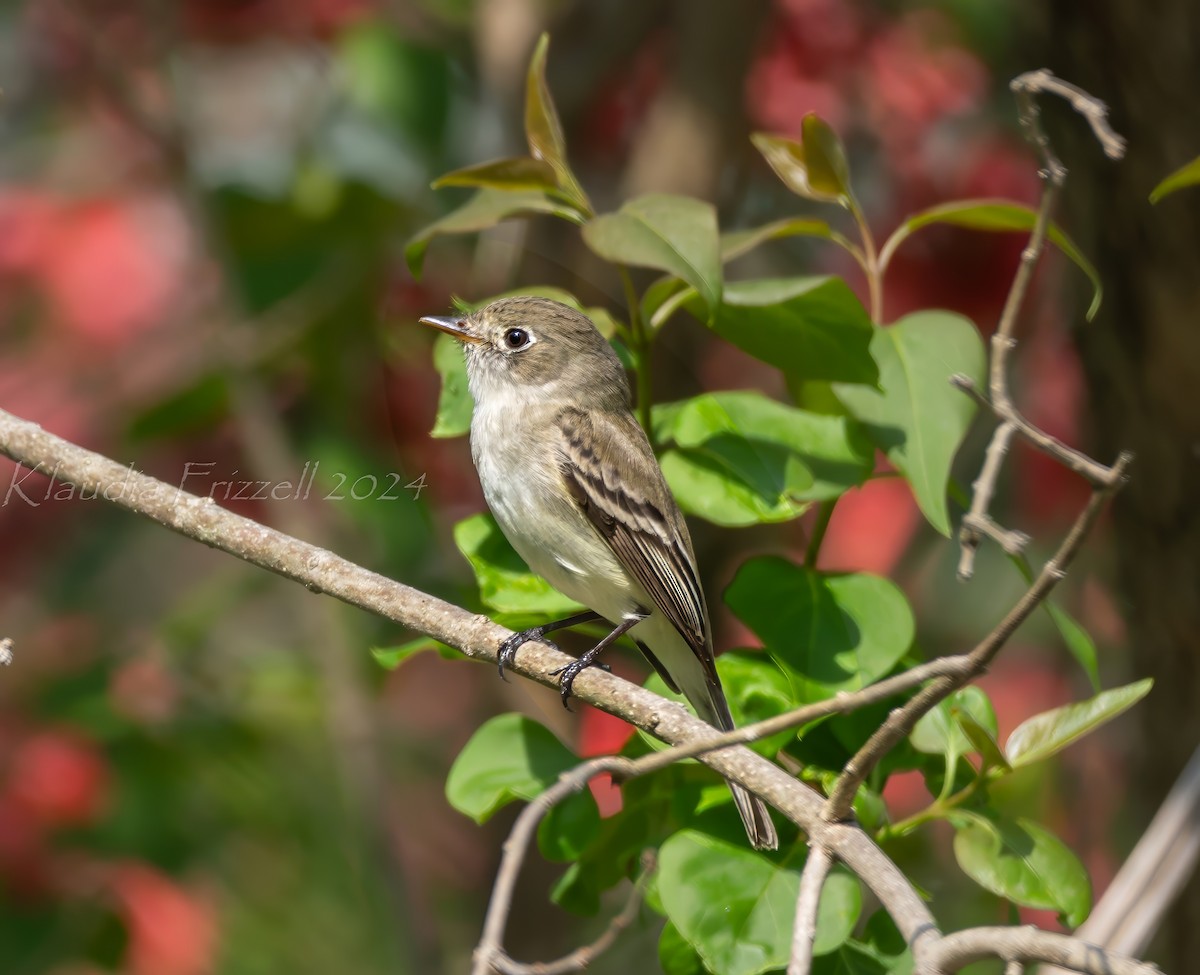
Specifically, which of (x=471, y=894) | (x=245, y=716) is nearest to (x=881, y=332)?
(x=245, y=716)

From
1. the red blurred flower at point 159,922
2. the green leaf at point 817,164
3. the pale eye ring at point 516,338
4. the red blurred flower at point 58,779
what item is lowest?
the red blurred flower at point 159,922

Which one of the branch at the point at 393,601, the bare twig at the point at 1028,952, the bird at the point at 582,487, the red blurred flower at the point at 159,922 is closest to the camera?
the bare twig at the point at 1028,952

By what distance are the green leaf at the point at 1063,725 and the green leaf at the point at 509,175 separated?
1.24 meters

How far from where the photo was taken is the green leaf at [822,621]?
226cm

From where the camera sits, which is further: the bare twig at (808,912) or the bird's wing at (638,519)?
the bird's wing at (638,519)

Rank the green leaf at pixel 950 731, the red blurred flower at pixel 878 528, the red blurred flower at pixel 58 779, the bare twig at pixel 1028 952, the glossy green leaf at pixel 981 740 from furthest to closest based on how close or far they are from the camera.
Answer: the red blurred flower at pixel 878 528 < the red blurred flower at pixel 58 779 < the green leaf at pixel 950 731 < the glossy green leaf at pixel 981 740 < the bare twig at pixel 1028 952

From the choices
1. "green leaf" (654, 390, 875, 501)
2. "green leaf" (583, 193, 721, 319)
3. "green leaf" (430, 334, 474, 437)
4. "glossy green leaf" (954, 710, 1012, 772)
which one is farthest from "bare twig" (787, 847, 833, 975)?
"green leaf" (430, 334, 474, 437)

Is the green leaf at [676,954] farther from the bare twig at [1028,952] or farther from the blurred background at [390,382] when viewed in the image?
the blurred background at [390,382]

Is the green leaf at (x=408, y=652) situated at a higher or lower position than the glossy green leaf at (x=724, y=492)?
lower

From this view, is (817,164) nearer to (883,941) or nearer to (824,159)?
(824,159)

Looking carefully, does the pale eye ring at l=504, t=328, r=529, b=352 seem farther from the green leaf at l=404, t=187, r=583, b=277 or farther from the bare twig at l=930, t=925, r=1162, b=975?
the bare twig at l=930, t=925, r=1162, b=975

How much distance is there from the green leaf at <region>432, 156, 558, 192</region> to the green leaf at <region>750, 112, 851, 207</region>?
440mm

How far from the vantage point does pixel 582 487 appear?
3115 mm

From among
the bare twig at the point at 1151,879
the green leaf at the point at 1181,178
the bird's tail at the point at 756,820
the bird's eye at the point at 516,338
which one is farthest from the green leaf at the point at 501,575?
the green leaf at the point at 1181,178
